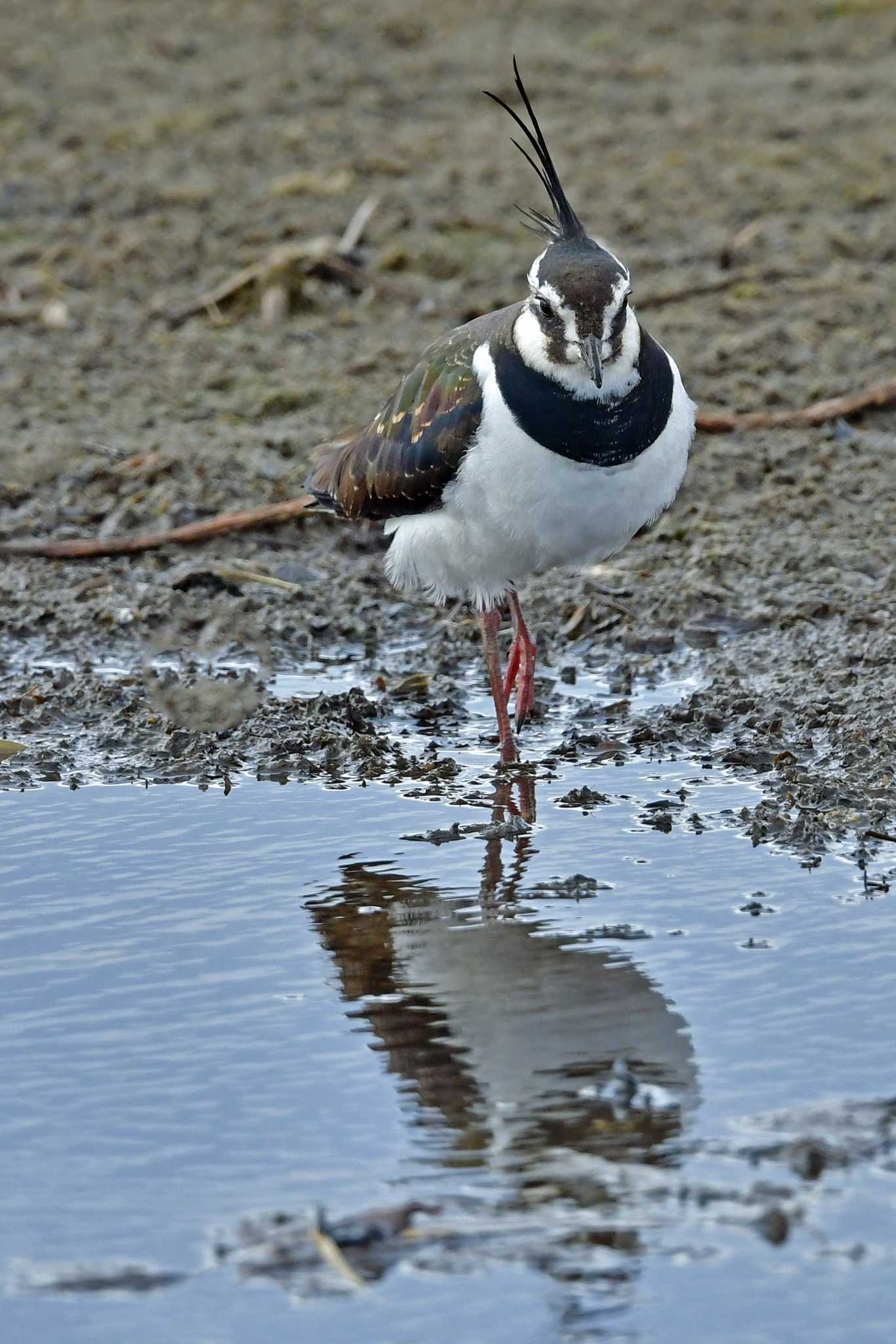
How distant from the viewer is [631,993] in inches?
150

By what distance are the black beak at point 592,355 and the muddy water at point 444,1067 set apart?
1074 mm

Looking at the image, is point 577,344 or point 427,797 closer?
point 577,344

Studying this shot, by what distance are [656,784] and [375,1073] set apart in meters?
1.67

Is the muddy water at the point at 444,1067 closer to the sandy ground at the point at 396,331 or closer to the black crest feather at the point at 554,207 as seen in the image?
the sandy ground at the point at 396,331

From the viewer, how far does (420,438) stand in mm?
5203

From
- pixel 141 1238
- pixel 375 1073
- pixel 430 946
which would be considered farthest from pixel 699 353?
pixel 141 1238

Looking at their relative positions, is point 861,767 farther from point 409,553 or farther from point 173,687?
point 173,687

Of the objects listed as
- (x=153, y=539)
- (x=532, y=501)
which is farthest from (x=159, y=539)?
(x=532, y=501)

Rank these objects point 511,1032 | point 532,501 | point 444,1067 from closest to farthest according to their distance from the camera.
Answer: point 444,1067 < point 511,1032 < point 532,501

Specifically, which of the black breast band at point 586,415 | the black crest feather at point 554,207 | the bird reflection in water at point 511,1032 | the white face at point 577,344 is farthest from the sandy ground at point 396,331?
the black crest feather at point 554,207

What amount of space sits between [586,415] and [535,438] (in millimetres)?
144

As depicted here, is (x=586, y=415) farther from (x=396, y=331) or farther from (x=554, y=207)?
(x=396, y=331)

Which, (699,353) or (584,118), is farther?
(584,118)

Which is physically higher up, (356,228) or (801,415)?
(356,228)
